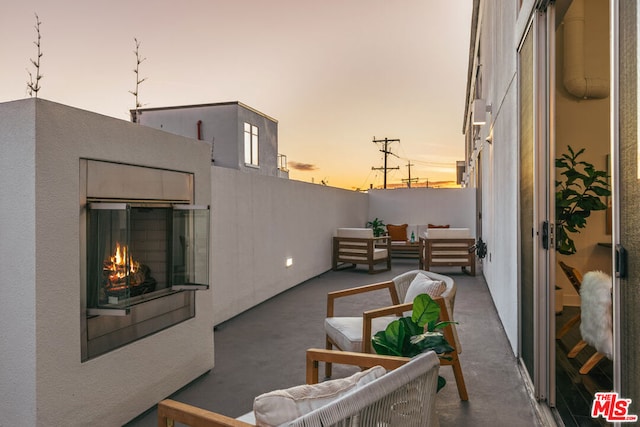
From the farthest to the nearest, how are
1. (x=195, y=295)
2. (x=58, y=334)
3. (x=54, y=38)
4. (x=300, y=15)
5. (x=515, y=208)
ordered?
1. (x=300, y=15)
2. (x=54, y=38)
3. (x=515, y=208)
4. (x=195, y=295)
5. (x=58, y=334)

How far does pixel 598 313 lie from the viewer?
285cm

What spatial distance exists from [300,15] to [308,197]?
3.07 m

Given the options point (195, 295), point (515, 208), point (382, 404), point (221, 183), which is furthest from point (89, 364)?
point (515, 208)

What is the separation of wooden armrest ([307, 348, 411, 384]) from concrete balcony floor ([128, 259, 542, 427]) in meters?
0.77

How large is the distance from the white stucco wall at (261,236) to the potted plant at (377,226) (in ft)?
9.33

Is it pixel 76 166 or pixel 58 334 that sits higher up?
pixel 76 166

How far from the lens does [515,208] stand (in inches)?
144

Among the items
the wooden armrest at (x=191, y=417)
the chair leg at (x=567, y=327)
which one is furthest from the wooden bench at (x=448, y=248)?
the wooden armrest at (x=191, y=417)

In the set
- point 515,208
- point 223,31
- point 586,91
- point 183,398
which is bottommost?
point 183,398

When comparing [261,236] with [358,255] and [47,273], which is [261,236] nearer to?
[358,255]

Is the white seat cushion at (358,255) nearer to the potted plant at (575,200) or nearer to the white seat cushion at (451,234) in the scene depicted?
the white seat cushion at (451,234)

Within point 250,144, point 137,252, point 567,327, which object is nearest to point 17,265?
point 137,252

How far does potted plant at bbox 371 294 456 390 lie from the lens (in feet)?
7.31

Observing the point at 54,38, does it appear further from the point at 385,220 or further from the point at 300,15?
the point at 385,220
